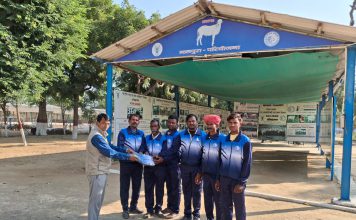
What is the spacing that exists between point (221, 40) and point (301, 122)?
8706 millimetres

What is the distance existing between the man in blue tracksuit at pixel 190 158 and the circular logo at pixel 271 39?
10.8 ft

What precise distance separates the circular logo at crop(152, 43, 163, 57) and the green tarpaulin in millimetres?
467

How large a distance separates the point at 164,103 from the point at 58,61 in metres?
4.46

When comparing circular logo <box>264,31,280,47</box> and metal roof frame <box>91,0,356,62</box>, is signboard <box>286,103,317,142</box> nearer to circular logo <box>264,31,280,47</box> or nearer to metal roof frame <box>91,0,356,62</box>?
circular logo <box>264,31,280,47</box>

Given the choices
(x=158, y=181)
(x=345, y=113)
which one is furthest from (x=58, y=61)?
(x=345, y=113)

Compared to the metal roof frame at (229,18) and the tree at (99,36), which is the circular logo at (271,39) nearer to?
the metal roof frame at (229,18)

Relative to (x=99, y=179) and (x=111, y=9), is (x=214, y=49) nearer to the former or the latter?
(x=99, y=179)

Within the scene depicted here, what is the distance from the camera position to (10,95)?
11.6 metres

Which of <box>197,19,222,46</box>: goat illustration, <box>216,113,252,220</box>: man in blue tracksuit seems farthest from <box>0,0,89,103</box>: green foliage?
<box>216,113,252,220</box>: man in blue tracksuit

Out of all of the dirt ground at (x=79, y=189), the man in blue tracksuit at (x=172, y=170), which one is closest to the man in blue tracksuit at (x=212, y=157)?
the man in blue tracksuit at (x=172, y=170)

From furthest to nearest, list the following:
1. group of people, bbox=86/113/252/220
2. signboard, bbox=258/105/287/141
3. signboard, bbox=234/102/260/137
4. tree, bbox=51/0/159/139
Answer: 1. tree, bbox=51/0/159/139
2. signboard, bbox=234/102/260/137
3. signboard, bbox=258/105/287/141
4. group of people, bbox=86/113/252/220

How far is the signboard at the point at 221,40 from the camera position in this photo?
762cm

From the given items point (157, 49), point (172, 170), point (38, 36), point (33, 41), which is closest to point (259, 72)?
point (157, 49)

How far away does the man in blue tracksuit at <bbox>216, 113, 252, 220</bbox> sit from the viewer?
4.40 m
